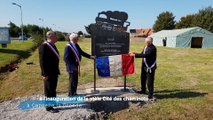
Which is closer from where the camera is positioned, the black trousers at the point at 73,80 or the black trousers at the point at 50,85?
the black trousers at the point at 50,85

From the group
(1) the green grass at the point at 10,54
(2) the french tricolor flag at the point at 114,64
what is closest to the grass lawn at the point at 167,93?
(2) the french tricolor flag at the point at 114,64

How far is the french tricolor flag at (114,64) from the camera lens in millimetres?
7637

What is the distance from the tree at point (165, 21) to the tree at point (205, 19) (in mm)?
12850

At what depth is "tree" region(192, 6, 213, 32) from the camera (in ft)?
181

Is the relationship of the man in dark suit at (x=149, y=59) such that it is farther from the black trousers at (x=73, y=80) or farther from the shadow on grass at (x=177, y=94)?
the black trousers at (x=73, y=80)

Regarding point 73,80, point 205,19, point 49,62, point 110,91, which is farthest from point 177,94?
point 205,19

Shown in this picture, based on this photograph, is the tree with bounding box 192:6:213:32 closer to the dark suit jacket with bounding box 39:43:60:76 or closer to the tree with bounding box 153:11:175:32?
the tree with bounding box 153:11:175:32

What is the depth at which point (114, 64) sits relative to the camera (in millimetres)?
7695

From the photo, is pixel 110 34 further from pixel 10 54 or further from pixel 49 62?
pixel 10 54

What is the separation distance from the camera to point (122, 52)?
788cm

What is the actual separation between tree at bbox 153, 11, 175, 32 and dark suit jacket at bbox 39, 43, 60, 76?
6902cm

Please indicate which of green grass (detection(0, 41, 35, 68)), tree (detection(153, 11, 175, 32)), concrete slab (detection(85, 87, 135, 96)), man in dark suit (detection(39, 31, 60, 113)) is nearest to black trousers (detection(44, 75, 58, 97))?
man in dark suit (detection(39, 31, 60, 113))

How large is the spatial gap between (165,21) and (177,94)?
67.0 metres

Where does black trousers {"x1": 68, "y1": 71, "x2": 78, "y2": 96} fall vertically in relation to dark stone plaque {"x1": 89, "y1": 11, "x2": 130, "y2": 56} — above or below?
below
